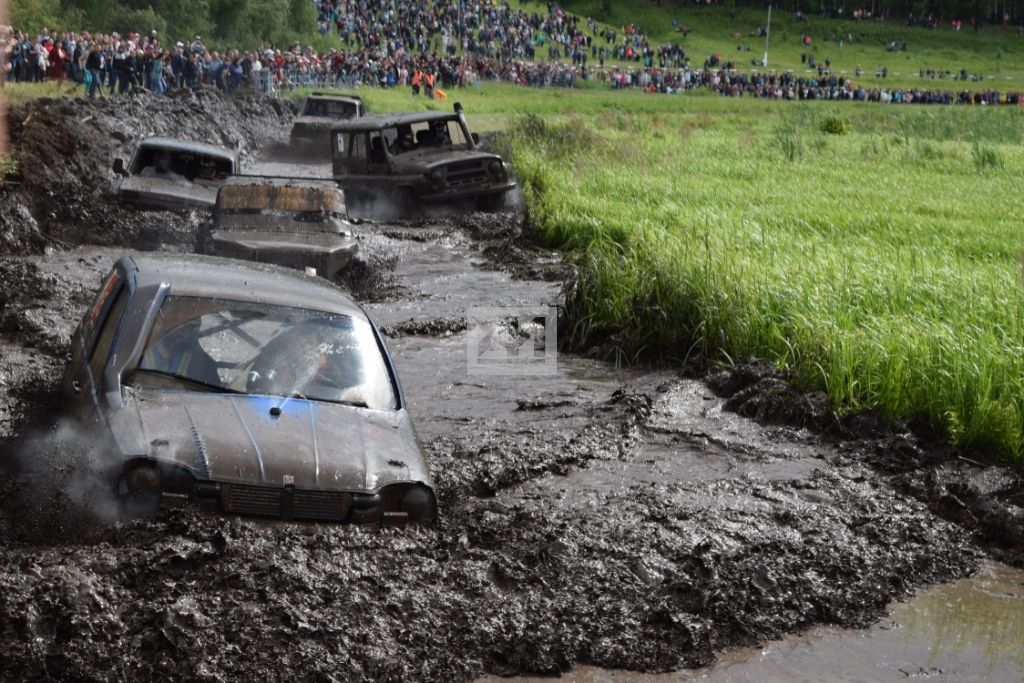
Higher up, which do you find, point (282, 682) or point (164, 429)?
point (164, 429)

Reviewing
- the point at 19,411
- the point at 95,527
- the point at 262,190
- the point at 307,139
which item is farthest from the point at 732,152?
the point at 95,527

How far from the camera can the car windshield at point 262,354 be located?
6785mm

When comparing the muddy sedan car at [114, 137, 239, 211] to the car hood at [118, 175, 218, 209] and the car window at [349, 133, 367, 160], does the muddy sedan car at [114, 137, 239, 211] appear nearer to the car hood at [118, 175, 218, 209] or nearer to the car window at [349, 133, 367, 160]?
the car hood at [118, 175, 218, 209]

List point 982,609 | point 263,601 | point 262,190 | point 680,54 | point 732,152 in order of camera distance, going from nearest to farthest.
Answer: point 263,601
point 982,609
point 262,190
point 732,152
point 680,54

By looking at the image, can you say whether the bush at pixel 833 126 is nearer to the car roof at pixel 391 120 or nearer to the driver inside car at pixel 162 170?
the car roof at pixel 391 120

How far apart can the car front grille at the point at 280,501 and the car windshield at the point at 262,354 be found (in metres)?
0.89

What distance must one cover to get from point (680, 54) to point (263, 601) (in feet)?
306

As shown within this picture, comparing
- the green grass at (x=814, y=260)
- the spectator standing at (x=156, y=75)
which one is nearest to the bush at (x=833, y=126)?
the green grass at (x=814, y=260)

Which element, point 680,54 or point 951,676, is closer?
point 951,676

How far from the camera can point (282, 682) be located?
5.20 m

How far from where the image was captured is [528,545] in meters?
6.78

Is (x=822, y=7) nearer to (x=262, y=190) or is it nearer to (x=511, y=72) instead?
(x=511, y=72)

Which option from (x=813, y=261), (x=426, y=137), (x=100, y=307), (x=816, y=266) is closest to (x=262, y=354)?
(x=100, y=307)

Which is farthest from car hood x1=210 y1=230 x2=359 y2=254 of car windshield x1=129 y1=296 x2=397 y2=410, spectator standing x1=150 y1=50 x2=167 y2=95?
spectator standing x1=150 y1=50 x2=167 y2=95
